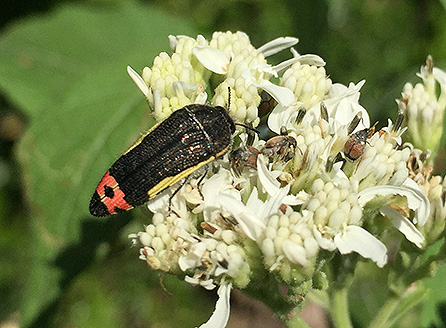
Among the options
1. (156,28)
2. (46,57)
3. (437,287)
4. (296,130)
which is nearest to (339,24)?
(156,28)

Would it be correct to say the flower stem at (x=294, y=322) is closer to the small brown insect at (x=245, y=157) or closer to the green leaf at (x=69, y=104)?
the small brown insect at (x=245, y=157)

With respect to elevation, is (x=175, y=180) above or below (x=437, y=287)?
above

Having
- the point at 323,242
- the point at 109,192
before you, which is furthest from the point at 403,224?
the point at 109,192

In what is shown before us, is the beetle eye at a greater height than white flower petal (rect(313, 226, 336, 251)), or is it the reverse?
white flower petal (rect(313, 226, 336, 251))

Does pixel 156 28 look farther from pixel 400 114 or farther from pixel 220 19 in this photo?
pixel 400 114

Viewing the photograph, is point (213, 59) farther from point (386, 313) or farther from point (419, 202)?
point (386, 313)

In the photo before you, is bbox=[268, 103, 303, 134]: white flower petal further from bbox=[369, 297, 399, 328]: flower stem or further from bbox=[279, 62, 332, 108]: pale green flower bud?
bbox=[369, 297, 399, 328]: flower stem

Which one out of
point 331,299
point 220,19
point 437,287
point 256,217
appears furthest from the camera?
point 220,19

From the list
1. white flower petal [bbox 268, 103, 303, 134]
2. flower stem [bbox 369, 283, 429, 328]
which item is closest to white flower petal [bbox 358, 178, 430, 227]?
white flower petal [bbox 268, 103, 303, 134]
